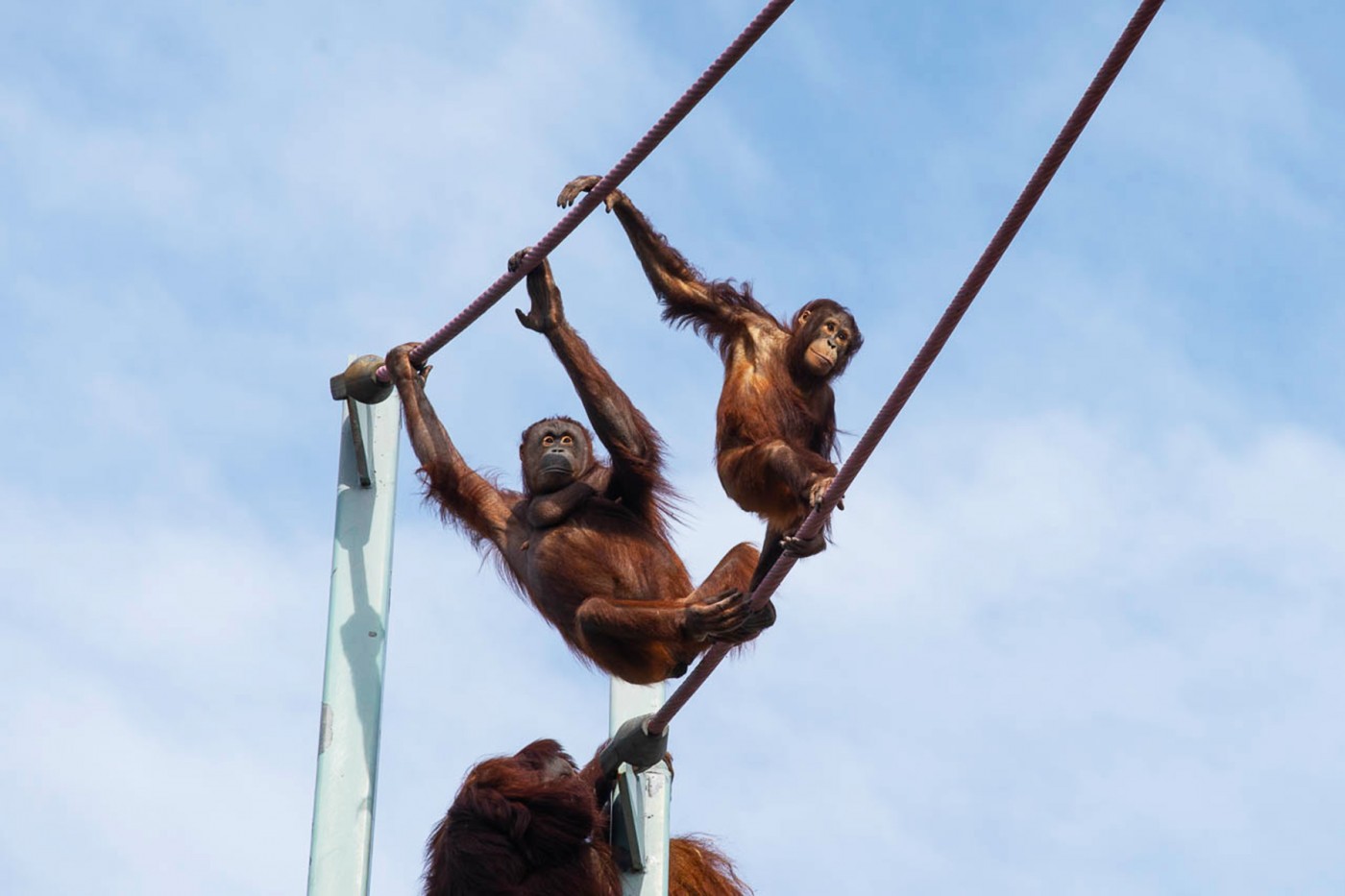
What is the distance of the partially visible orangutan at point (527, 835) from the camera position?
24.6 feet

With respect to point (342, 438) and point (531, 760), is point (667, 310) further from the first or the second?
point (531, 760)

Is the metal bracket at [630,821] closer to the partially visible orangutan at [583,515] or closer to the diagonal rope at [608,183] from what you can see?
the partially visible orangutan at [583,515]

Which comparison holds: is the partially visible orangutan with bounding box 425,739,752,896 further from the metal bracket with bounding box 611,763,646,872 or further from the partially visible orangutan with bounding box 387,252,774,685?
the partially visible orangutan with bounding box 387,252,774,685

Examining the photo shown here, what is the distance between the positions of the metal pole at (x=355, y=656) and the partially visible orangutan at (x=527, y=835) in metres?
1.02

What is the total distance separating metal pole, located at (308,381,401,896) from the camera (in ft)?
21.1

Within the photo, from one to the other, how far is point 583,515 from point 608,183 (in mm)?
1937

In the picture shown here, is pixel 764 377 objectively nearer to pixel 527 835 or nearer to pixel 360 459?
pixel 360 459

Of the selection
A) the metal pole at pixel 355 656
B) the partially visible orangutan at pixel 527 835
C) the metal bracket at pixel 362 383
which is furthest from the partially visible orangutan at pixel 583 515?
the partially visible orangutan at pixel 527 835

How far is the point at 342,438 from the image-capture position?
743 cm

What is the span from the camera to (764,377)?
7.04 m

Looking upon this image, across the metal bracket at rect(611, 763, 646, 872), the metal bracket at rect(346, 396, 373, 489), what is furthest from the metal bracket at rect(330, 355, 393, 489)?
the metal bracket at rect(611, 763, 646, 872)

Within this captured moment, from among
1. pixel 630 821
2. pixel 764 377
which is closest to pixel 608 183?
pixel 764 377

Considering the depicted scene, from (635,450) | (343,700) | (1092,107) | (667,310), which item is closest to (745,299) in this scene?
(667,310)

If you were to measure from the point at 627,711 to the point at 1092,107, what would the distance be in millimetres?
3894
